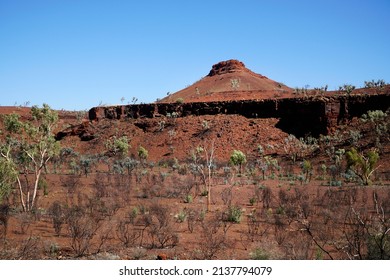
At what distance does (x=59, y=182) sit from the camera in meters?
23.8

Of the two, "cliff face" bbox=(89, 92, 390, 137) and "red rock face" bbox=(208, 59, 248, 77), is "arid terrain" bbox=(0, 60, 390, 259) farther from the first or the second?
"red rock face" bbox=(208, 59, 248, 77)

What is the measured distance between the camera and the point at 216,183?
2436 centimetres

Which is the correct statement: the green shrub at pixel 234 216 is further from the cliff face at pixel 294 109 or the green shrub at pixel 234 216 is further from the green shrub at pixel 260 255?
the cliff face at pixel 294 109

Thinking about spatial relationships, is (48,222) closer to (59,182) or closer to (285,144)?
(59,182)

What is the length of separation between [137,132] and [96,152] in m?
5.60

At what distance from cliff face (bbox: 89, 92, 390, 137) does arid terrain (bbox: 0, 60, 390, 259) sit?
5.1 inches

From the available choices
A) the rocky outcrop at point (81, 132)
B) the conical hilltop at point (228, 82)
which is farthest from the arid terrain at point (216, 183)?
the conical hilltop at point (228, 82)

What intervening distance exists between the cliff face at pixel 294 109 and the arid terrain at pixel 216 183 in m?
0.13

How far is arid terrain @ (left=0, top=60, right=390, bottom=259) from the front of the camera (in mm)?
9766

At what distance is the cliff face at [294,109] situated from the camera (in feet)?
127

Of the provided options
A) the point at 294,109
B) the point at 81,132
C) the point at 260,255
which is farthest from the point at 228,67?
the point at 260,255

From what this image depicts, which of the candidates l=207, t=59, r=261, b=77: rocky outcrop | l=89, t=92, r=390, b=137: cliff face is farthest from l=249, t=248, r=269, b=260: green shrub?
l=207, t=59, r=261, b=77: rocky outcrop

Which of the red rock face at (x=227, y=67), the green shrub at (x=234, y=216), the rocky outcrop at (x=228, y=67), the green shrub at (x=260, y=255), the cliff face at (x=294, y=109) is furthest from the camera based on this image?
the red rock face at (x=227, y=67)
